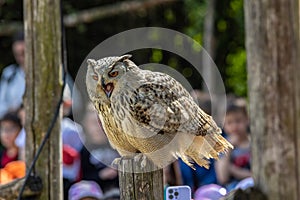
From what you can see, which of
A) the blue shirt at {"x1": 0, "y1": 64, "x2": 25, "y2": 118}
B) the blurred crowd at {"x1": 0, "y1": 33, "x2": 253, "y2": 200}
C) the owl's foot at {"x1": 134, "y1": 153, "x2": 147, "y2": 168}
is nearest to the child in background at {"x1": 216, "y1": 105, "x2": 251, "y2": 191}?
the blurred crowd at {"x1": 0, "y1": 33, "x2": 253, "y2": 200}

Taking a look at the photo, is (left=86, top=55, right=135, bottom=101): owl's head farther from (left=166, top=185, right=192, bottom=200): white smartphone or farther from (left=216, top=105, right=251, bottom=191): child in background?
(left=216, top=105, right=251, bottom=191): child in background

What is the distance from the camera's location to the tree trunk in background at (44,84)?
555cm

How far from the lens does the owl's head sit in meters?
4.57

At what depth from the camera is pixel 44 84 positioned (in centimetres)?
558

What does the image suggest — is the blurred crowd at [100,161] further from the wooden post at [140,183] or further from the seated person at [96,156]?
the wooden post at [140,183]

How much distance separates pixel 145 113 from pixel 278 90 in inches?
54.0

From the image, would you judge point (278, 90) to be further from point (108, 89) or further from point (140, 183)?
point (108, 89)

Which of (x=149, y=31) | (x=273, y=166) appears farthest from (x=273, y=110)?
(x=149, y=31)

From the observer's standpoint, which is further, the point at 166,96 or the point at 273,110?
the point at 166,96

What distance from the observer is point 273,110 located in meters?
3.34

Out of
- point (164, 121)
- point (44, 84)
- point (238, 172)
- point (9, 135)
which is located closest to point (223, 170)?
point (238, 172)

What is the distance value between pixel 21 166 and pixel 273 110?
395cm

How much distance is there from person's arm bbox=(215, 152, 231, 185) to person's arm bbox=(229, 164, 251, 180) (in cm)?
3

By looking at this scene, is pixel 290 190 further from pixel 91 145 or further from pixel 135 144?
pixel 91 145
